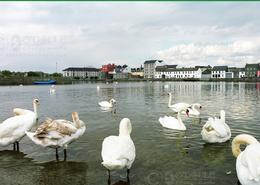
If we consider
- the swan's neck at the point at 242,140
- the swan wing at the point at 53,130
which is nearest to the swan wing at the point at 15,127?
the swan wing at the point at 53,130

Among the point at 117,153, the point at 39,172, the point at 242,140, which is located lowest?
the point at 39,172

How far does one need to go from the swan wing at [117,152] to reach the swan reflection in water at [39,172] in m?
1.39

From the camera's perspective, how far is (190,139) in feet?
42.2

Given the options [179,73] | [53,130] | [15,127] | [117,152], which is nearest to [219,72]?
[179,73]

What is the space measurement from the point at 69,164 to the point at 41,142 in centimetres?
124

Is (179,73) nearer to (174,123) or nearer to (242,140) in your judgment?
(174,123)

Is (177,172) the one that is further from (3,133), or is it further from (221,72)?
(221,72)

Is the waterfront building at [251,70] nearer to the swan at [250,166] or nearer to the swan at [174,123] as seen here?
the swan at [174,123]

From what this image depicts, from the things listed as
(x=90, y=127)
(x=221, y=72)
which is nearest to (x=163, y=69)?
(x=221, y=72)

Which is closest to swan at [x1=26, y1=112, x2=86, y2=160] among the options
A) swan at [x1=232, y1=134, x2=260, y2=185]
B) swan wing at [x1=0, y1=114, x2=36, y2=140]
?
swan wing at [x1=0, y1=114, x2=36, y2=140]

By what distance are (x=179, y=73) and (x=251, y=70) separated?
46.5 meters

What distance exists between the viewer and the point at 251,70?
167m

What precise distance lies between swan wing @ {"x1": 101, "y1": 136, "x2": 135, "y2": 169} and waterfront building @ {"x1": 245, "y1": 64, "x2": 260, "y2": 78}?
571 ft

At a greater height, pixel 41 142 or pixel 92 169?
pixel 41 142
